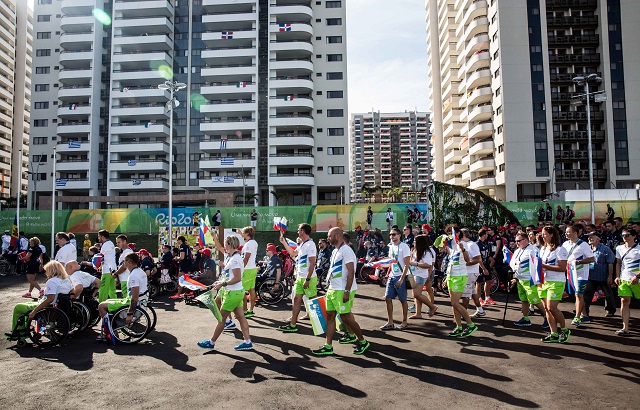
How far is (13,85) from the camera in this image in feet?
252

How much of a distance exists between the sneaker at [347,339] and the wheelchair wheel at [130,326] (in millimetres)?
3676

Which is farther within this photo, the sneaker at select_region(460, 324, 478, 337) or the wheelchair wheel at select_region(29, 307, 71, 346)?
the sneaker at select_region(460, 324, 478, 337)

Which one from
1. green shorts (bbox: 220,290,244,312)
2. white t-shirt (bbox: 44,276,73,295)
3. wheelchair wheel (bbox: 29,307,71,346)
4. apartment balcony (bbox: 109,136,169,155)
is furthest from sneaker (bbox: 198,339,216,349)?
apartment balcony (bbox: 109,136,169,155)

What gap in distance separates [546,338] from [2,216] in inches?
1411

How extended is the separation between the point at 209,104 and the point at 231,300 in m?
51.8

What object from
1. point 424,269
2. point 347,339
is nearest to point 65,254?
point 347,339

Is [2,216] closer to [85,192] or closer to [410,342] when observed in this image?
[85,192]

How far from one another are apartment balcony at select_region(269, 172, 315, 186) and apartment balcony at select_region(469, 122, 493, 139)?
2177cm

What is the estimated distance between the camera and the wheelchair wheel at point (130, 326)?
823 centimetres

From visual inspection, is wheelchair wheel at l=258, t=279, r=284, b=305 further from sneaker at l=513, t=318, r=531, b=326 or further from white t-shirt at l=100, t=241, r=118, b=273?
sneaker at l=513, t=318, r=531, b=326

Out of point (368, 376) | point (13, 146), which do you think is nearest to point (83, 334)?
point (368, 376)

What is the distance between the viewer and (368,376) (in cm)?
616

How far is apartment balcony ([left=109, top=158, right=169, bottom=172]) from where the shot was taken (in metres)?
55.8

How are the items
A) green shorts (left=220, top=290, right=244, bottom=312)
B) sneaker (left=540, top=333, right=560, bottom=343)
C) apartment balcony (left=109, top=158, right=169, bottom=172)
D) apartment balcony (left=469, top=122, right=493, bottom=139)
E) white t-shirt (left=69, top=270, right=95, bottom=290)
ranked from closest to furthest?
green shorts (left=220, top=290, right=244, bottom=312) < sneaker (left=540, top=333, right=560, bottom=343) < white t-shirt (left=69, top=270, right=95, bottom=290) < apartment balcony (left=469, top=122, right=493, bottom=139) < apartment balcony (left=109, top=158, right=169, bottom=172)
